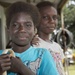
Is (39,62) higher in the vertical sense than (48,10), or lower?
lower

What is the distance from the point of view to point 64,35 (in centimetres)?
567

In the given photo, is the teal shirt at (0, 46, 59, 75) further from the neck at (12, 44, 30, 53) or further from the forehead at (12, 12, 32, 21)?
the forehead at (12, 12, 32, 21)

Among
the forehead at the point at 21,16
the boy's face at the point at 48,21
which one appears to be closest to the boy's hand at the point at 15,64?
the forehead at the point at 21,16

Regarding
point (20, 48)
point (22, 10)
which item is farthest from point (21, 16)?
point (20, 48)

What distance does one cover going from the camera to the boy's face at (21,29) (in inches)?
59.3

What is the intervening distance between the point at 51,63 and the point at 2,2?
6.90 meters

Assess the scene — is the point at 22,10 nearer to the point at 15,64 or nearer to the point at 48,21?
the point at 15,64

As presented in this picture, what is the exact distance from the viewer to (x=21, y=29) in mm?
1506

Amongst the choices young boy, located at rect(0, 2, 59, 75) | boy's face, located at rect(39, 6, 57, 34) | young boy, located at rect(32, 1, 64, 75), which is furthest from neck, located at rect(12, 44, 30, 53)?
boy's face, located at rect(39, 6, 57, 34)

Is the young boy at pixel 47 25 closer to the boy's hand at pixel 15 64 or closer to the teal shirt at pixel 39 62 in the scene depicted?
the teal shirt at pixel 39 62

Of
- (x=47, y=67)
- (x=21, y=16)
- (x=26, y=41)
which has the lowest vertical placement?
(x=47, y=67)

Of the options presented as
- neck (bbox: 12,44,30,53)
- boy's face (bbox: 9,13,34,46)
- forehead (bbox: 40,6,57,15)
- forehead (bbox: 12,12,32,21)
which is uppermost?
forehead (bbox: 40,6,57,15)

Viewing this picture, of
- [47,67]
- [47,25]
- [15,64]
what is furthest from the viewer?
[47,25]

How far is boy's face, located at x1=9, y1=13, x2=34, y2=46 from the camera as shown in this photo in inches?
59.3
